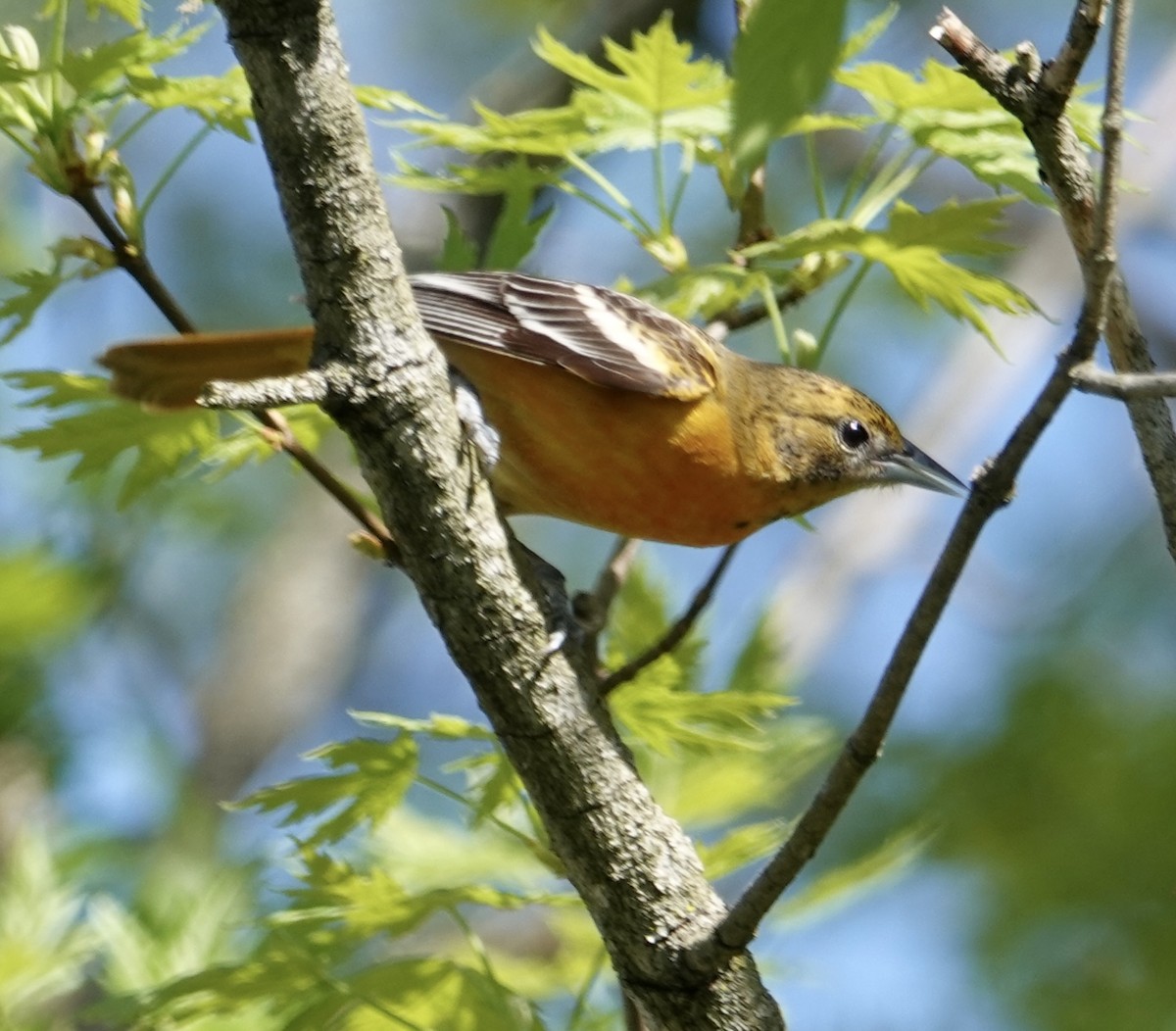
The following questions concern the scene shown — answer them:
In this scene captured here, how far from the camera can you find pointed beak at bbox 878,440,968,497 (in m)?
4.38

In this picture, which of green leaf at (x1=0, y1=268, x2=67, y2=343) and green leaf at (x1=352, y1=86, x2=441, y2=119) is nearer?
green leaf at (x1=0, y1=268, x2=67, y2=343)

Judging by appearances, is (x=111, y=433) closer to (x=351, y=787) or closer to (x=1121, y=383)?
(x=351, y=787)

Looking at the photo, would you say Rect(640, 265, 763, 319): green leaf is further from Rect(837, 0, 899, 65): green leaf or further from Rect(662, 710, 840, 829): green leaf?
Rect(662, 710, 840, 829): green leaf

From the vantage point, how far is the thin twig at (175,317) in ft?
10.1

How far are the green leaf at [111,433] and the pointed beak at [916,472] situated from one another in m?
2.07

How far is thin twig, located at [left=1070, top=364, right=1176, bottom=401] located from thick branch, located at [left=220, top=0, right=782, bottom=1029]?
115cm

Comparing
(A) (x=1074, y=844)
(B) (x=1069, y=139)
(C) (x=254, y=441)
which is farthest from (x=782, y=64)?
(A) (x=1074, y=844)

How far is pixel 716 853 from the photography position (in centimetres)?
328

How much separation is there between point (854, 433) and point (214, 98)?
2.18 m

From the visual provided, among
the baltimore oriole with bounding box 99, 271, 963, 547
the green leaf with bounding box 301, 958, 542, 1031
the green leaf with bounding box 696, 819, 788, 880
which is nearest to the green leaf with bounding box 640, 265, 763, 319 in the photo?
the baltimore oriole with bounding box 99, 271, 963, 547

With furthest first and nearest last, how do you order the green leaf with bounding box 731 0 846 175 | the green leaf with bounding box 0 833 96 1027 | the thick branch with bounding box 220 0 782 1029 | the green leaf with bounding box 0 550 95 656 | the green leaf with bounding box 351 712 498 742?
the green leaf with bounding box 0 550 95 656, the green leaf with bounding box 0 833 96 1027, the green leaf with bounding box 351 712 498 742, the thick branch with bounding box 220 0 782 1029, the green leaf with bounding box 731 0 846 175

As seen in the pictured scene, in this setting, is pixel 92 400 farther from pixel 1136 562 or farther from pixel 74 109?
pixel 1136 562

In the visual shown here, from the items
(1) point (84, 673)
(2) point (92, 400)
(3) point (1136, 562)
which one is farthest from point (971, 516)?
(3) point (1136, 562)

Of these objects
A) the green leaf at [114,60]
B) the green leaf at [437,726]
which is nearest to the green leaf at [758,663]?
the green leaf at [437,726]
